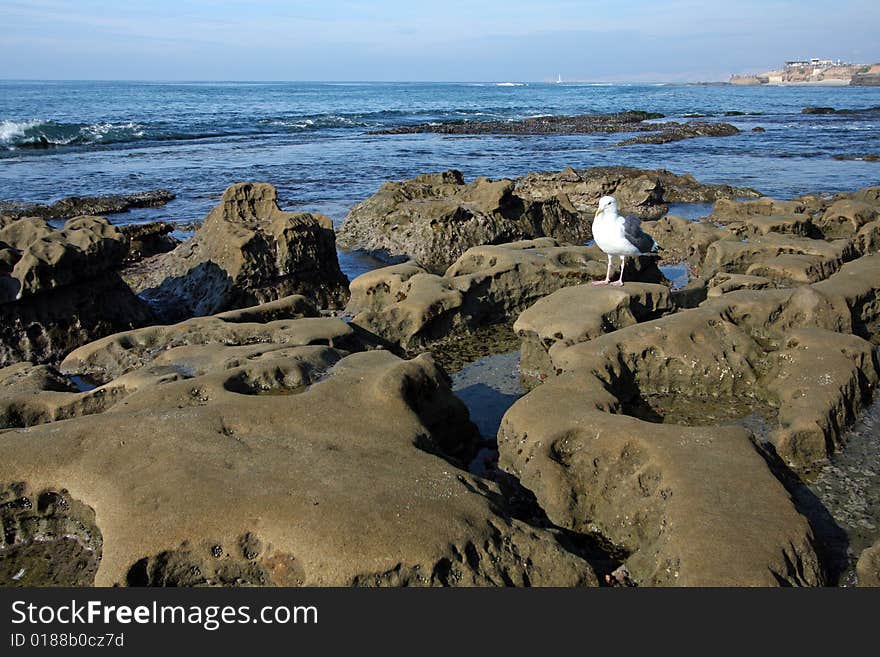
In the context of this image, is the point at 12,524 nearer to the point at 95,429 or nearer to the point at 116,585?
the point at 95,429

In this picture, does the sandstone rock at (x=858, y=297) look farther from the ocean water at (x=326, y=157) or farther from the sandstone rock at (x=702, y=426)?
the ocean water at (x=326, y=157)

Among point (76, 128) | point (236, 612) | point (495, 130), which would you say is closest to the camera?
point (236, 612)

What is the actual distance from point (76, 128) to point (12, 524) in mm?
46480

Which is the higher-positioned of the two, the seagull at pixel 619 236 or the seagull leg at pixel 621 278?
the seagull at pixel 619 236

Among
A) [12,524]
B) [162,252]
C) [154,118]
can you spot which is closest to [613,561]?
[12,524]

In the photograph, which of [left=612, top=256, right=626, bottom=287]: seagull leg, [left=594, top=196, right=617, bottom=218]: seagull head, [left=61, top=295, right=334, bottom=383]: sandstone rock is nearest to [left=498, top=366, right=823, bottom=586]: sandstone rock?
[left=61, top=295, right=334, bottom=383]: sandstone rock

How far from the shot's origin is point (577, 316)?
26.6ft

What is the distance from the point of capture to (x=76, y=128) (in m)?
43.5

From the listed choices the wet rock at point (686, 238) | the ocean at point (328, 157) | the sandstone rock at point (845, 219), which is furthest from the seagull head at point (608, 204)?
the ocean at point (328, 157)

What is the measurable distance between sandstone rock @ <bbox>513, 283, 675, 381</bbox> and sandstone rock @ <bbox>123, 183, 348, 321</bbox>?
4.81 metres

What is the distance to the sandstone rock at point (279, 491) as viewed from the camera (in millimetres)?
3822

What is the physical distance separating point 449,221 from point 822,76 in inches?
7644

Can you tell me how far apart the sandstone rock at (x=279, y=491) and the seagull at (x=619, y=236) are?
466cm

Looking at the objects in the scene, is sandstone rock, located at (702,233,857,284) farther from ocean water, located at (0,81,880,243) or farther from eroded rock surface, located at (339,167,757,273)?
ocean water, located at (0,81,880,243)
